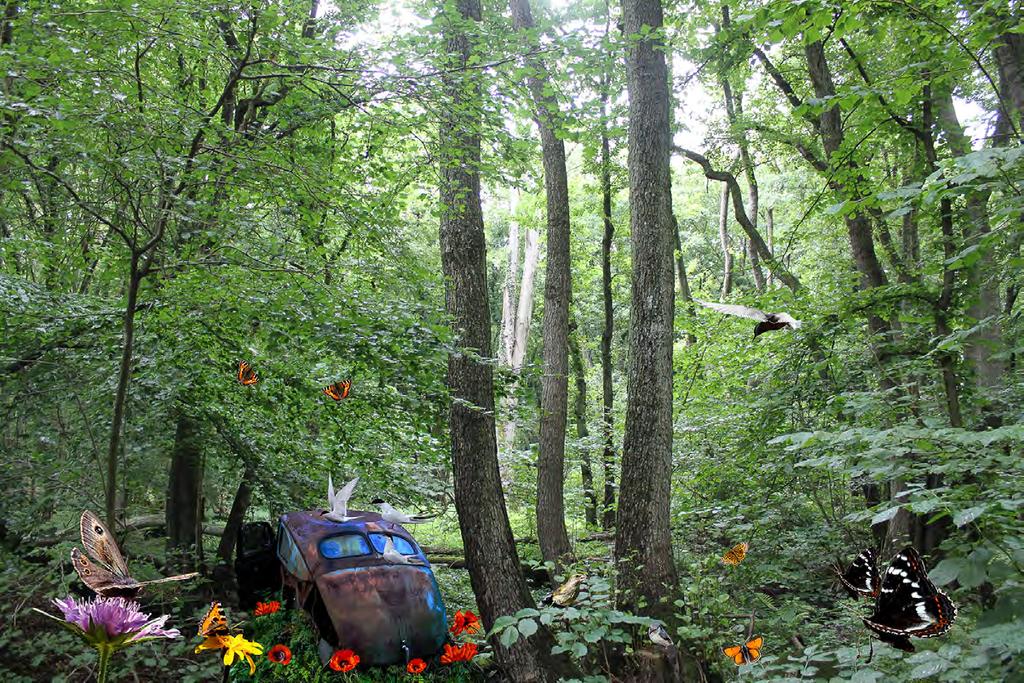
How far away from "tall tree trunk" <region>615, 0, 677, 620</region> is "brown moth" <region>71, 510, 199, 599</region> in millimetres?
3798

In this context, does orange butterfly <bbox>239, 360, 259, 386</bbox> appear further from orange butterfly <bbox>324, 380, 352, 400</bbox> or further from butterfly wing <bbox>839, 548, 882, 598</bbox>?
butterfly wing <bbox>839, 548, 882, 598</bbox>

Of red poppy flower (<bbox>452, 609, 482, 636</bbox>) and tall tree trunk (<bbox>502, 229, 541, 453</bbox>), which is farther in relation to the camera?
tall tree trunk (<bbox>502, 229, 541, 453</bbox>)

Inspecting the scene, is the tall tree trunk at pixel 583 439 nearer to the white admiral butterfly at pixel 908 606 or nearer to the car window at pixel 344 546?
the car window at pixel 344 546

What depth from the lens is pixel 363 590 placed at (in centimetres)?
571

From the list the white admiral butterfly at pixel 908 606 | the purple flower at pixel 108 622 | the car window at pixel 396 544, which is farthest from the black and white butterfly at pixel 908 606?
the car window at pixel 396 544

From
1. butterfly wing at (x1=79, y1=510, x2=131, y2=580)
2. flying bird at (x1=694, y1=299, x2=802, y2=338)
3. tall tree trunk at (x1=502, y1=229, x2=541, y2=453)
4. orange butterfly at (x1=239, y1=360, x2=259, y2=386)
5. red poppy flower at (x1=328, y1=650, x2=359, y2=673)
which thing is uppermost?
tall tree trunk at (x1=502, y1=229, x2=541, y2=453)

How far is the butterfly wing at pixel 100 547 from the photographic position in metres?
1.67

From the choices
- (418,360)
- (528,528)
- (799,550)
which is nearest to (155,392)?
(418,360)

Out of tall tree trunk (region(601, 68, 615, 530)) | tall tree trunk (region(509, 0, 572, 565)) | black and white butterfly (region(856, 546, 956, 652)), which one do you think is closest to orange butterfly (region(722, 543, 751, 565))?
black and white butterfly (region(856, 546, 956, 652))

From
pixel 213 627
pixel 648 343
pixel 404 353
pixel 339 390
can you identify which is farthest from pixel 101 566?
pixel 648 343

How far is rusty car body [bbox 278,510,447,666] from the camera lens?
18.0 feet

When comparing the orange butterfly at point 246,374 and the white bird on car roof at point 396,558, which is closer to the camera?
the orange butterfly at point 246,374

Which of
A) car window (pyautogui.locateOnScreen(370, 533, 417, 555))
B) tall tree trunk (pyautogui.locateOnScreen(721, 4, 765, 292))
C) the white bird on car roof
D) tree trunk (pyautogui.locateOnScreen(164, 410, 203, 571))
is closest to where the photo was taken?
the white bird on car roof

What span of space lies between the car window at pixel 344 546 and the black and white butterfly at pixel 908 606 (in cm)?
493
